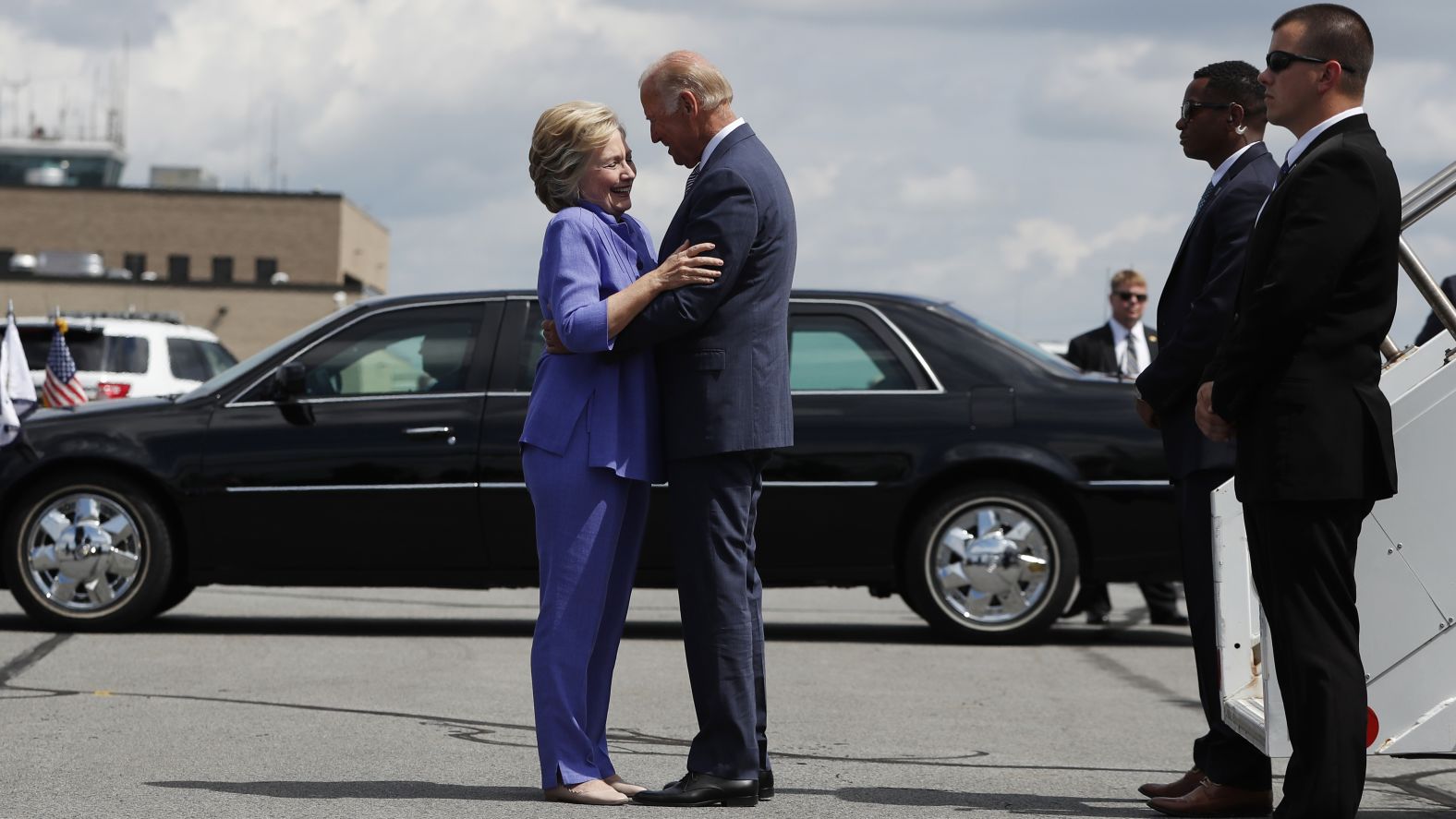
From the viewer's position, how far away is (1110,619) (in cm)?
1231

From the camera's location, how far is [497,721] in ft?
23.2

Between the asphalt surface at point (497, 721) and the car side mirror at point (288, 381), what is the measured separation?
1.15 meters

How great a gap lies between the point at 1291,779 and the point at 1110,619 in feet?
25.4

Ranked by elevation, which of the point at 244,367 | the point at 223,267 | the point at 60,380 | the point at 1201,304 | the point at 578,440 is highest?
the point at 223,267

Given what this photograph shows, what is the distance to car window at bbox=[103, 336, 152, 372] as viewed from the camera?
754 inches

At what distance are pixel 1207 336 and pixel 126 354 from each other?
1564 cm

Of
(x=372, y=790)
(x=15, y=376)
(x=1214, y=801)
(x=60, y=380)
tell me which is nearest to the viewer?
(x=1214, y=801)

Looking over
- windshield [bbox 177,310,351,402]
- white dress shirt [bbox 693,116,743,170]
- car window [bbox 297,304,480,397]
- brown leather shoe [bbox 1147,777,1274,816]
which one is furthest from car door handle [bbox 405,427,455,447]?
brown leather shoe [bbox 1147,777,1274,816]

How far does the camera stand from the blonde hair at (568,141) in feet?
17.6

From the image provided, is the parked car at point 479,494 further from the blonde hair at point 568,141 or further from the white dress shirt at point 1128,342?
the blonde hair at point 568,141

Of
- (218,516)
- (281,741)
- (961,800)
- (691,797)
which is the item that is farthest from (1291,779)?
(218,516)

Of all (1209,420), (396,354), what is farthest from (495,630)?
(1209,420)

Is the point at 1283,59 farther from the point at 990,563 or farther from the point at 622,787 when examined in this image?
the point at 990,563

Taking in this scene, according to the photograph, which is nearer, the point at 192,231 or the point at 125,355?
the point at 125,355
